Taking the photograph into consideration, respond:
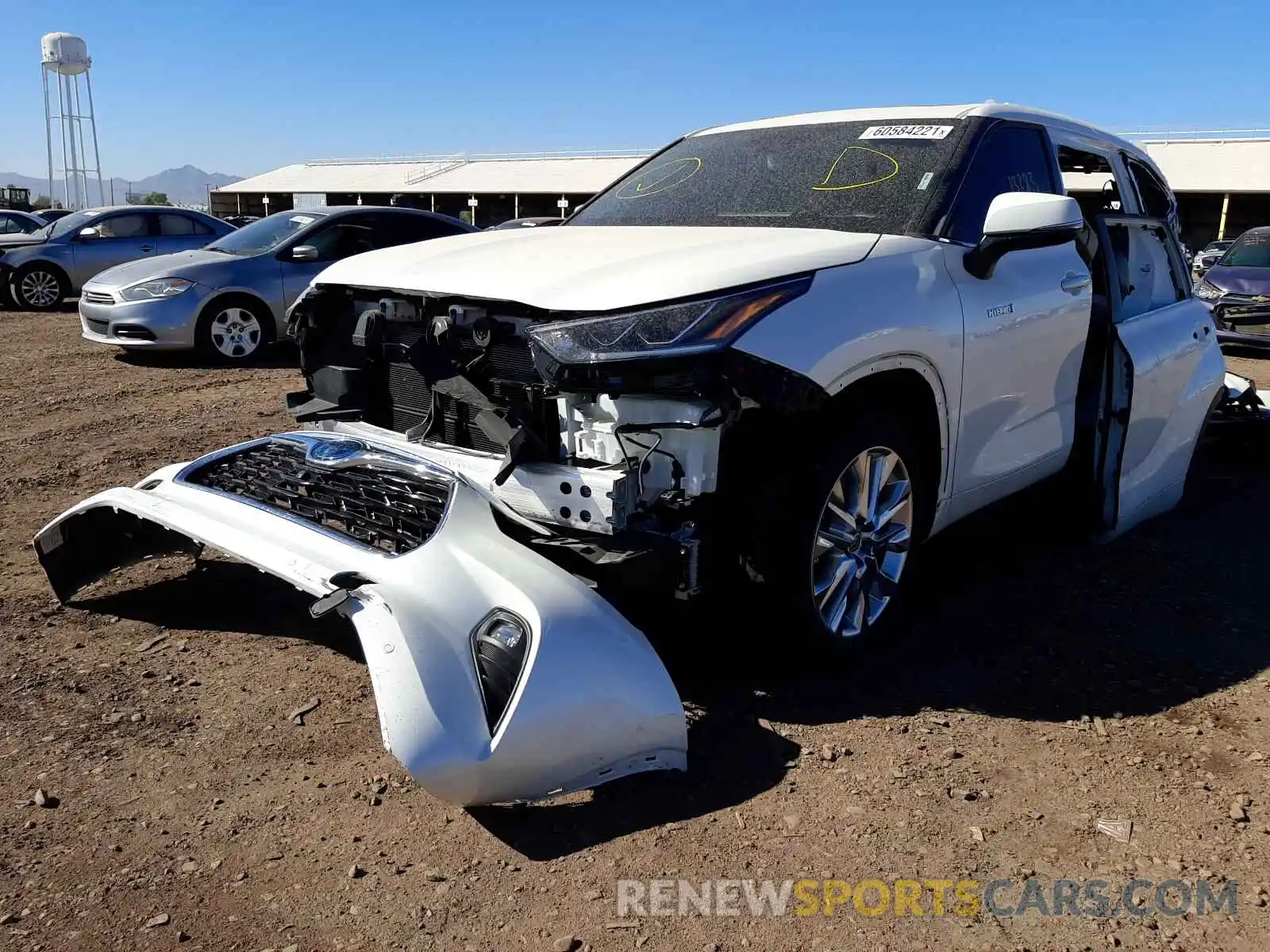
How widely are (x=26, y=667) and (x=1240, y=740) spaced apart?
3936mm

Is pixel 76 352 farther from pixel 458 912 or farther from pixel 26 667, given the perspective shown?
pixel 458 912

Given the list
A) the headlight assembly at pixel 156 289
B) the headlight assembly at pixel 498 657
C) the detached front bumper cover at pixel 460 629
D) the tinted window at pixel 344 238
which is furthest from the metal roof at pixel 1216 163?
the headlight assembly at pixel 498 657

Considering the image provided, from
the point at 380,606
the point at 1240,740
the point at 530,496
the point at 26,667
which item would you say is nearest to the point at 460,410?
the point at 530,496

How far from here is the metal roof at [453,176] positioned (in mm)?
49719

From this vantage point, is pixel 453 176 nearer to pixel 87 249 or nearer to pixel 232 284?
pixel 87 249

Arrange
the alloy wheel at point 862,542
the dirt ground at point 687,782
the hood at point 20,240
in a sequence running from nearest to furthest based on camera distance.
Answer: the dirt ground at point 687,782 < the alloy wheel at point 862,542 < the hood at point 20,240

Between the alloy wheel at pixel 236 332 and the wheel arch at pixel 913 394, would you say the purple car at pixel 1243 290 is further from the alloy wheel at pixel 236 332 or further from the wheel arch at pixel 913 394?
the alloy wheel at pixel 236 332

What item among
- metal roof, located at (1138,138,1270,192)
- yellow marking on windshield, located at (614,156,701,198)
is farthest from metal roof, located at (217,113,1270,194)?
yellow marking on windshield, located at (614,156,701,198)

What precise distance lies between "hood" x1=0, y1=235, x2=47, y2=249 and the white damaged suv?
1335 centimetres

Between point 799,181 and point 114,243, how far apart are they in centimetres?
1335

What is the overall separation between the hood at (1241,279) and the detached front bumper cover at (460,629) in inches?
503

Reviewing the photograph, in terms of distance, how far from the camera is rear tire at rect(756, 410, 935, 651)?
3205 millimetres

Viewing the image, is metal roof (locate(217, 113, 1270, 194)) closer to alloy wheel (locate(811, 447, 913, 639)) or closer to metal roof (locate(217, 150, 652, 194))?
metal roof (locate(217, 150, 652, 194))

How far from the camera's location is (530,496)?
3201 mm
